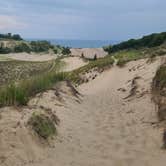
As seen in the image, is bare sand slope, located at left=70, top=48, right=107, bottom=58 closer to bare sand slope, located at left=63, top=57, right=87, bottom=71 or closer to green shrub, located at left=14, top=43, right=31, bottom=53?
bare sand slope, located at left=63, top=57, right=87, bottom=71

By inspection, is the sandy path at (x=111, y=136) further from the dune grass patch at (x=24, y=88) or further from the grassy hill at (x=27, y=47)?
the grassy hill at (x=27, y=47)

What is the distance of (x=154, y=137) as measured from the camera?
29.5 feet

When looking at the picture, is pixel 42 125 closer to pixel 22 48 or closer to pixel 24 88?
pixel 24 88

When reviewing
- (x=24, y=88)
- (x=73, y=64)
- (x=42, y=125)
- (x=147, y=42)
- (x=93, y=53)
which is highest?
(x=147, y=42)

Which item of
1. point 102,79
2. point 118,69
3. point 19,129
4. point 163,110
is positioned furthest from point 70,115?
point 118,69

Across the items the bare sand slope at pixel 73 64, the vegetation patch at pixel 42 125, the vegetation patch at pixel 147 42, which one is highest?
the vegetation patch at pixel 147 42

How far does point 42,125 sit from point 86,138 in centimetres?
106

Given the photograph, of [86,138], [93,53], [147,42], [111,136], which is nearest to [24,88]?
[86,138]

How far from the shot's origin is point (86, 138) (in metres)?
9.31

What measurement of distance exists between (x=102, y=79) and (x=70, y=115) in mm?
15611

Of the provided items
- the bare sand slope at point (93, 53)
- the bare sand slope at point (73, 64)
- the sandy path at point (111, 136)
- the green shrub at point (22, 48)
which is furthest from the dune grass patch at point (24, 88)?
the green shrub at point (22, 48)

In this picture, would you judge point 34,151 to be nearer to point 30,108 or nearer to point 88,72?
point 30,108

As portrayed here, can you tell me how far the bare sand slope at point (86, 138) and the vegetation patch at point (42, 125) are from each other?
0.64 feet

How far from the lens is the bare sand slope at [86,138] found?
7641 millimetres
